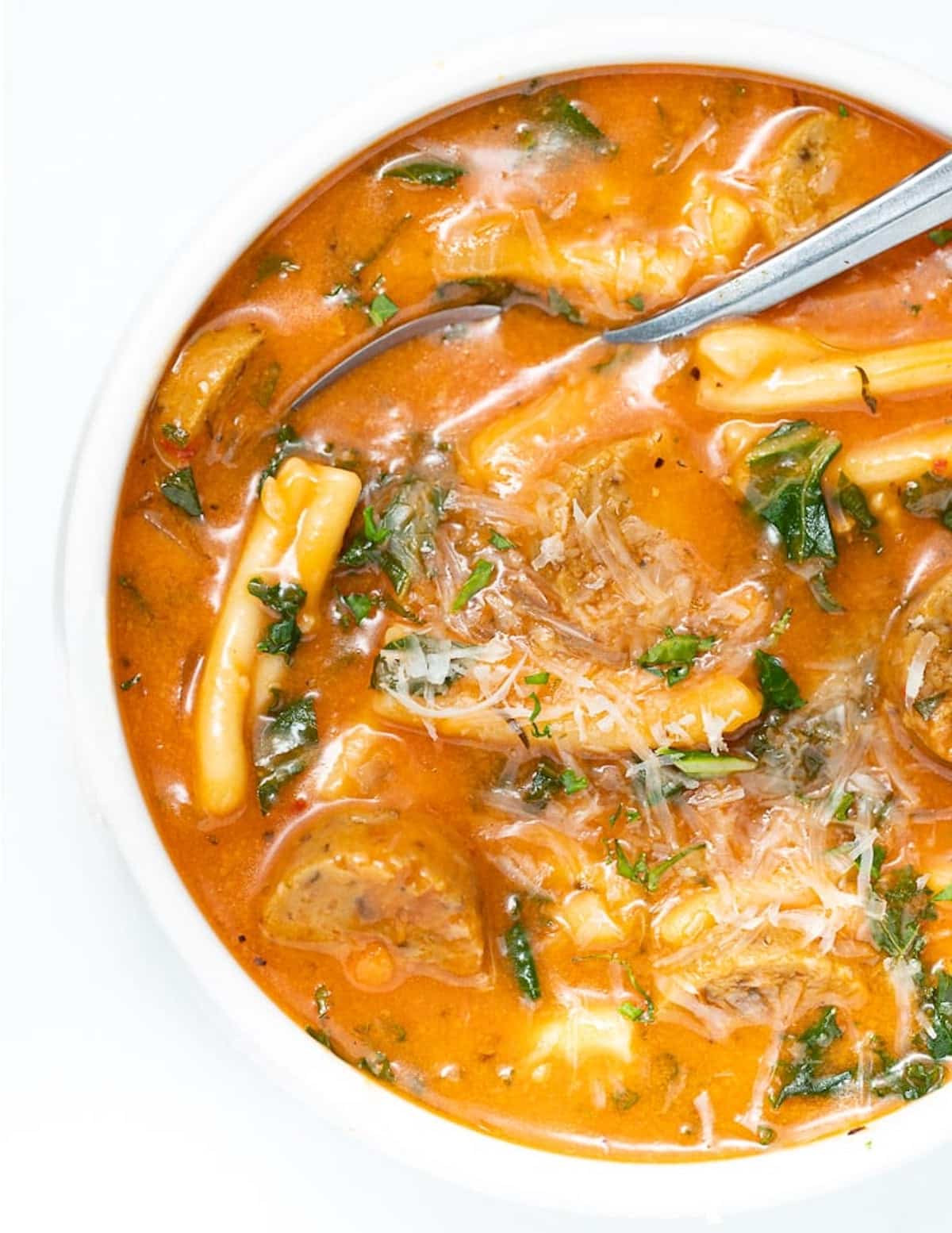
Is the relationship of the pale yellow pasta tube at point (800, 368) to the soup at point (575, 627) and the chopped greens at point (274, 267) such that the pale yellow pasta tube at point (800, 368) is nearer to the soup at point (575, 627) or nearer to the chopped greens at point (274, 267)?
the soup at point (575, 627)

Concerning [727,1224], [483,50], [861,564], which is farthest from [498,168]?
[727,1224]

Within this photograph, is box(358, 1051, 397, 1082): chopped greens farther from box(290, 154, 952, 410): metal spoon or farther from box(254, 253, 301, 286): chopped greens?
box(254, 253, 301, 286): chopped greens

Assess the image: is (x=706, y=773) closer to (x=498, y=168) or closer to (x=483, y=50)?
(x=498, y=168)

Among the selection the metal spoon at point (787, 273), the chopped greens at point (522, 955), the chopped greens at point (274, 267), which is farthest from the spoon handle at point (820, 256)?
the chopped greens at point (522, 955)

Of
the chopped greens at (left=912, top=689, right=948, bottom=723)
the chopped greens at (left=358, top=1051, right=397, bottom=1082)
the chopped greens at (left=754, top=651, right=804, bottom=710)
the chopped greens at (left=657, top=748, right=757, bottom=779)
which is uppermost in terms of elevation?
the chopped greens at (left=754, top=651, right=804, bottom=710)

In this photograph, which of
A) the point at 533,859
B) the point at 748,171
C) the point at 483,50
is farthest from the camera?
the point at 533,859

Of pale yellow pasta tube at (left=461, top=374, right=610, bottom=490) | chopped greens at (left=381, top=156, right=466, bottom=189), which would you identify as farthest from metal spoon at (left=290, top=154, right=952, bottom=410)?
chopped greens at (left=381, top=156, right=466, bottom=189)
